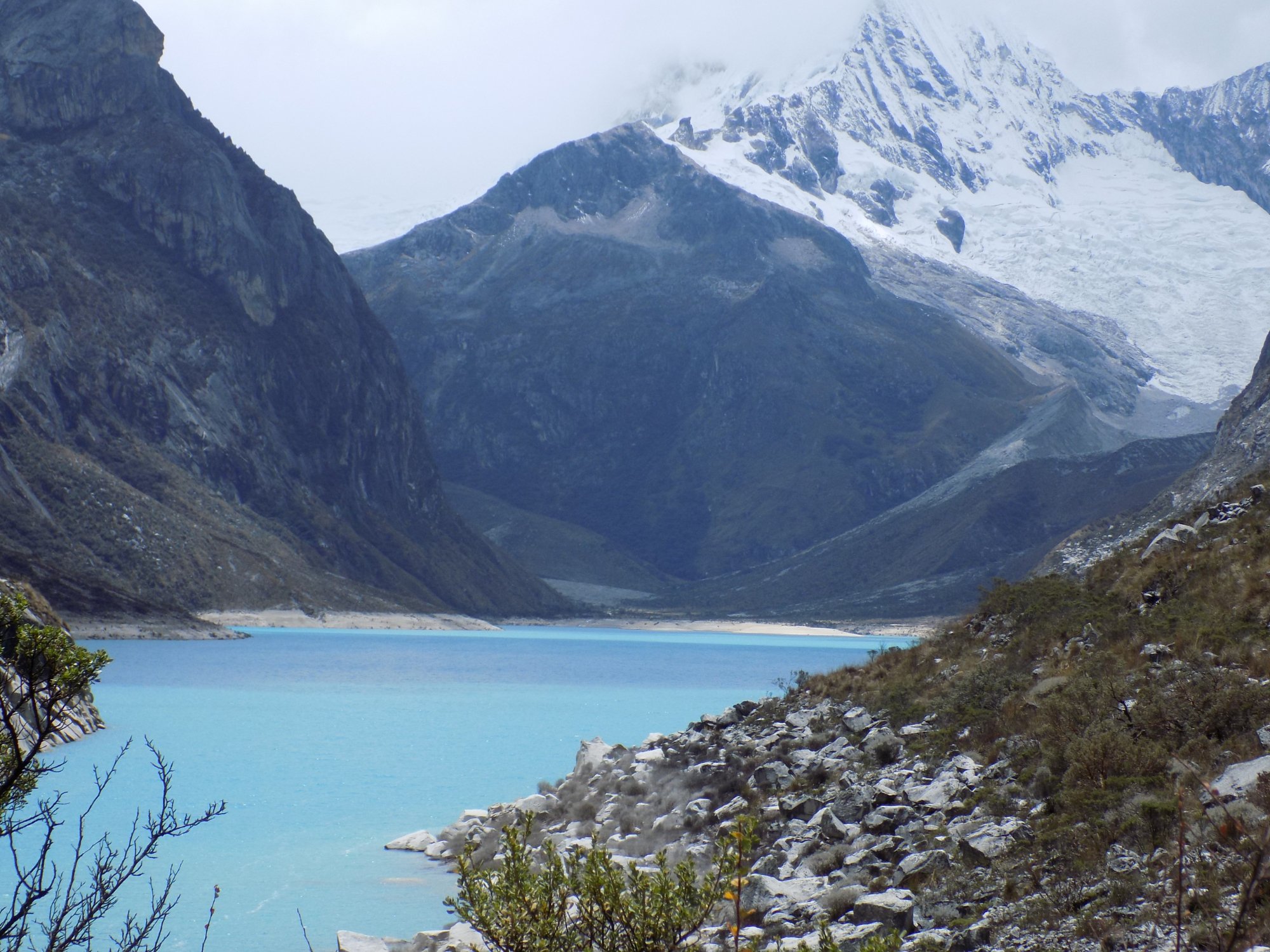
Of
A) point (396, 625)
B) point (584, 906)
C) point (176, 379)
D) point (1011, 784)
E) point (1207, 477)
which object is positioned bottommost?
point (396, 625)

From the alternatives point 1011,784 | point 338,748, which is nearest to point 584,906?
point 1011,784

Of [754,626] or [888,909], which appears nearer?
[888,909]

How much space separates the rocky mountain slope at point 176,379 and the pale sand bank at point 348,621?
1.54 meters

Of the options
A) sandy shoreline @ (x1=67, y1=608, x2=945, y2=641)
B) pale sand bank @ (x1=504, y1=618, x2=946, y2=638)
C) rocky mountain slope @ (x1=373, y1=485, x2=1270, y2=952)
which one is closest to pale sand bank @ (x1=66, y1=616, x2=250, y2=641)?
sandy shoreline @ (x1=67, y1=608, x2=945, y2=641)

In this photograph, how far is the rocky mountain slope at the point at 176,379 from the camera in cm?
11225

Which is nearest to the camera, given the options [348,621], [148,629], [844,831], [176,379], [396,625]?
[844,831]

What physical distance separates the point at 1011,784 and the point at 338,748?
30572 mm

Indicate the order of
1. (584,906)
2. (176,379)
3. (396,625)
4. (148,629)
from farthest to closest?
(176,379) → (396,625) → (148,629) → (584,906)

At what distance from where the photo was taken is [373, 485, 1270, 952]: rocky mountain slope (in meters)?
10.7

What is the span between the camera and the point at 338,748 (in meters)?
41.2

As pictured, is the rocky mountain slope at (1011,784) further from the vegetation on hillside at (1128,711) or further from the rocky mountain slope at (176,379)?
the rocky mountain slope at (176,379)

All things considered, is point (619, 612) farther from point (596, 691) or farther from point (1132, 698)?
point (1132, 698)

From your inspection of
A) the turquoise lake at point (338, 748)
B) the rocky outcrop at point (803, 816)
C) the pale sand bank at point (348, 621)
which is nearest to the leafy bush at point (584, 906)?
the rocky outcrop at point (803, 816)

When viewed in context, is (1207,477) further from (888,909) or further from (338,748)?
(888,909)
